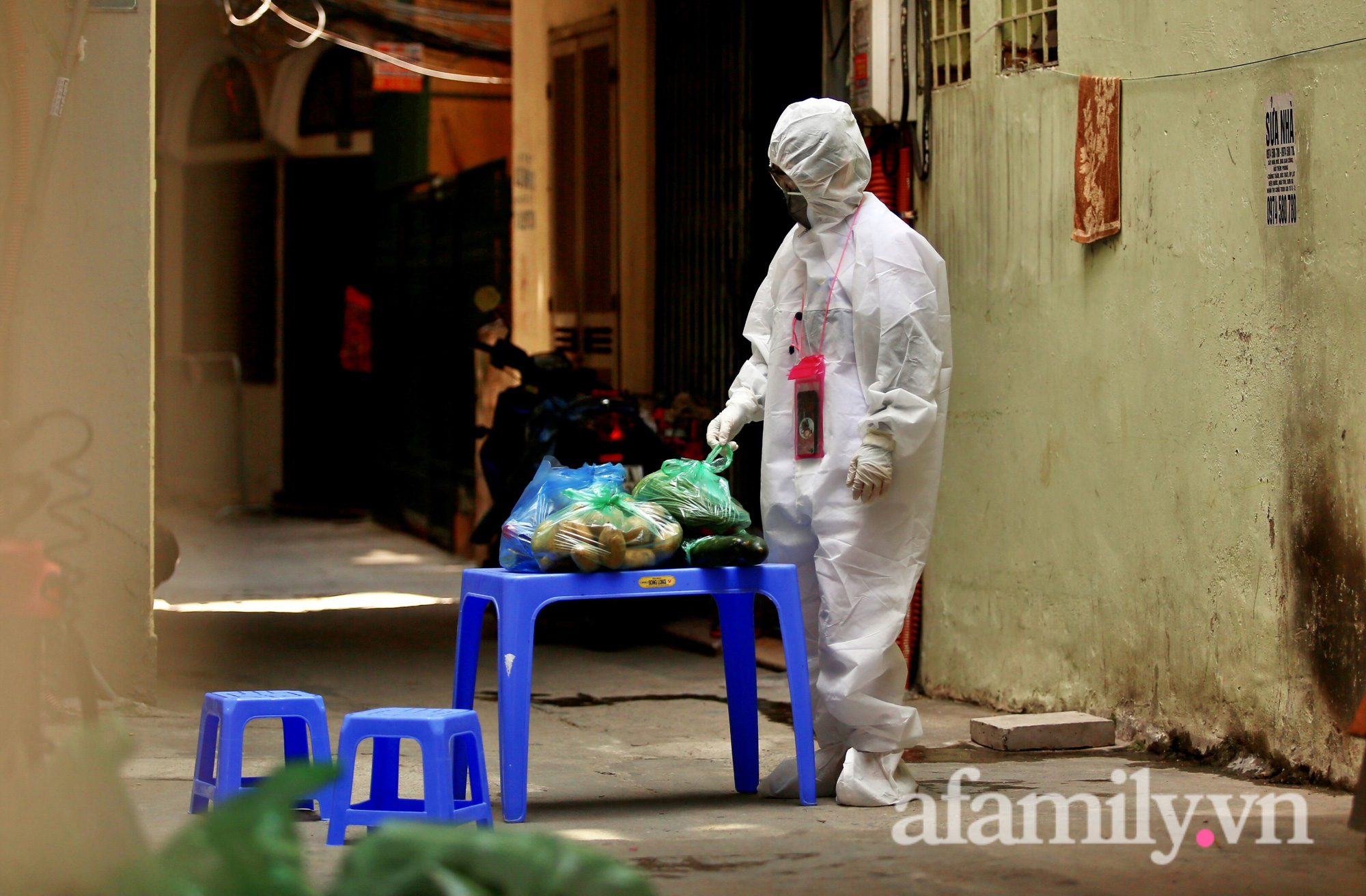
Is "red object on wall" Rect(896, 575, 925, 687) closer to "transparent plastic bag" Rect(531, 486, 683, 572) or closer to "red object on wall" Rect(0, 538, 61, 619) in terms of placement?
"transparent plastic bag" Rect(531, 486, 683, 572)

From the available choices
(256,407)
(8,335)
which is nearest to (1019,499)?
(8,335)

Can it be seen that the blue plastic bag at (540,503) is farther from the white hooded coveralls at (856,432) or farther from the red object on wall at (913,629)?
the red object on wall at (913,629)

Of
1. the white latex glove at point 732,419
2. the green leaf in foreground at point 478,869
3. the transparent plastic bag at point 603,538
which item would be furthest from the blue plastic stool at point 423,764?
the green leaf in foreground at point 478,869

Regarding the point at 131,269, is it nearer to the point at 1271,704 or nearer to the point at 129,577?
the point at 129,577

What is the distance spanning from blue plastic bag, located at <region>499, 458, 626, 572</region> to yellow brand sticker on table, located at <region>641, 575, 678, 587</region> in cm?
29

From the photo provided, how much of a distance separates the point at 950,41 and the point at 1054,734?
107 inches

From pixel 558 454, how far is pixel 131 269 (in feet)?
9.43

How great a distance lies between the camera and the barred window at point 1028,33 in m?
5.95

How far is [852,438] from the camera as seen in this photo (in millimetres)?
4562

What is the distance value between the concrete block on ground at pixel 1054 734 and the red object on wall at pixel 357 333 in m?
9.65

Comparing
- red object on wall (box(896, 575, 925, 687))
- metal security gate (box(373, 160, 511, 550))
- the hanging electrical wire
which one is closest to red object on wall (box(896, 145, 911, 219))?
red object on wall (box(896, 575, 925, 687))

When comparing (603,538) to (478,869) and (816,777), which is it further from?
(478,869)

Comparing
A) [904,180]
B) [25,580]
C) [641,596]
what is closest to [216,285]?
[904,180]

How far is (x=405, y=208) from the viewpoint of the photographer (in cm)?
1312
